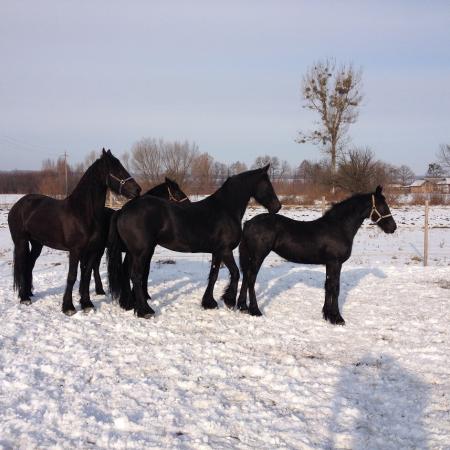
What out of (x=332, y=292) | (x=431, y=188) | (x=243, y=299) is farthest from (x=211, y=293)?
(x=431, y=188)

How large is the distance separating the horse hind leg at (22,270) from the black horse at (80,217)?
16mm

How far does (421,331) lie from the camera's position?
5.68 m

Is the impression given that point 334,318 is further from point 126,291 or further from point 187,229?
point 126,291

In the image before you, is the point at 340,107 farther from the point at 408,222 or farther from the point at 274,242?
the point at 274,242

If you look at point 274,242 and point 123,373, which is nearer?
point 123,373

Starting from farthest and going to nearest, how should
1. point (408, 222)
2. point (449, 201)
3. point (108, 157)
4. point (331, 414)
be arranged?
point (449, 201)
point (408, 222)
point (108, 157)
point (331, 414)

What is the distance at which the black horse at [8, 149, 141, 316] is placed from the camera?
600cm

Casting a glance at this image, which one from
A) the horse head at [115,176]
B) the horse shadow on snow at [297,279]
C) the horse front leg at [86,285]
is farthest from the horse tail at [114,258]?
the horse shadow on snow at [297,279]

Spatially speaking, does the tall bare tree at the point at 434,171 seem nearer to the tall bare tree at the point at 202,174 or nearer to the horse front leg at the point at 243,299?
the tall bare tree at the point at 202,174

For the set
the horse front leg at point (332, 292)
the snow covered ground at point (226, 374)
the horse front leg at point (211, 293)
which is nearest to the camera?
the snow covered ground at point (226, 374)

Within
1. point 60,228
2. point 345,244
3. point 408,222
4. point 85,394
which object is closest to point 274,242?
point 345,244

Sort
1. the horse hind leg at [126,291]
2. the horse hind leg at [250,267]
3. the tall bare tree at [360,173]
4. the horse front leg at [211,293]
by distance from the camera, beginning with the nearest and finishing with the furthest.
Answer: the horse hind leg at [250,267], the horse hind leg at [126,291], the horse front leg at [211,293], the tall bare tree at [360,173]

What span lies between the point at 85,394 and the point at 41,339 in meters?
1.60

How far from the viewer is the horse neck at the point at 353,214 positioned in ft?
20.5
